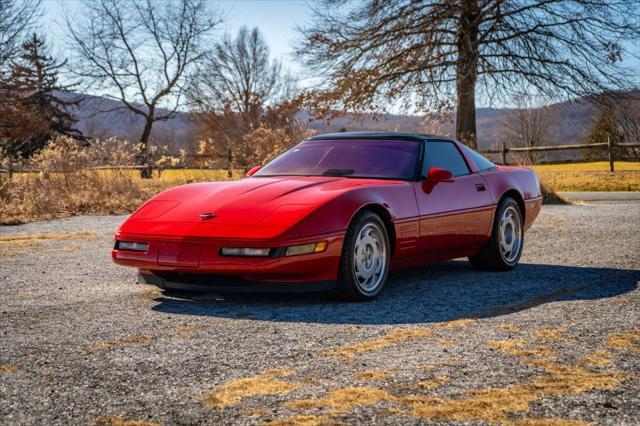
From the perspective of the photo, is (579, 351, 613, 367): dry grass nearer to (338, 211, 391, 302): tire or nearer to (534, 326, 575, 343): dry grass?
(534, 326, 575, 343): dry grass

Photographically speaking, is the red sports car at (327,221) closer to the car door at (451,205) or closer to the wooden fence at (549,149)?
the car door at (451,205)

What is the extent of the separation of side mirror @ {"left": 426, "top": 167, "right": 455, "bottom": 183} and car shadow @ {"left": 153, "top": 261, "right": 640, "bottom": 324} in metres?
0.87

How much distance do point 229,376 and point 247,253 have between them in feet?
5.52

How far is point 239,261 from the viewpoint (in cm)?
515

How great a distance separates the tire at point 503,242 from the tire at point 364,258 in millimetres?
1726

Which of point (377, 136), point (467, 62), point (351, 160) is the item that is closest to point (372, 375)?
point (351, 160)

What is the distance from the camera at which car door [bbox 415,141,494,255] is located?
632cm

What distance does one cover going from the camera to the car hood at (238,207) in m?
5.26

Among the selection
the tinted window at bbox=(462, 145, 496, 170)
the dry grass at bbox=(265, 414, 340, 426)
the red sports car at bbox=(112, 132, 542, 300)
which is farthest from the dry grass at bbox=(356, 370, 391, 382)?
the tinted window at bbox=(462, 145, 496, 170)

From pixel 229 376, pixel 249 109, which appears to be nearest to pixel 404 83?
pixel 229 376

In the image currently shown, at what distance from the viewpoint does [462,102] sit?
25.0 metres

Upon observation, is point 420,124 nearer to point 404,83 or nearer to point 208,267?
point 404,83

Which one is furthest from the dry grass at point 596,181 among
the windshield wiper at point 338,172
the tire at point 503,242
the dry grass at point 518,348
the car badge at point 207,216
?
the dry grass at point 518,348

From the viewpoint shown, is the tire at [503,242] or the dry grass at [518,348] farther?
the tire at [503,242]
